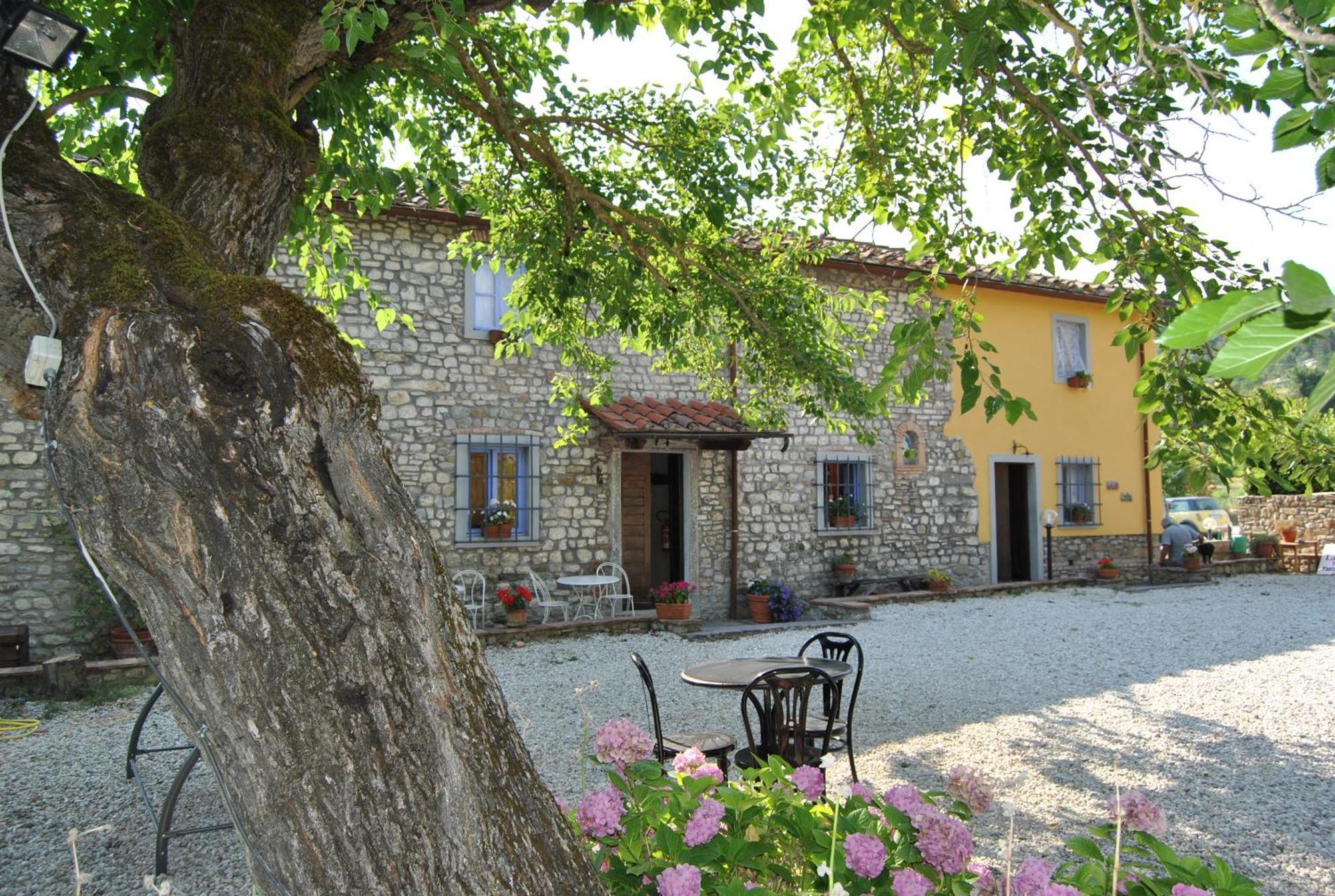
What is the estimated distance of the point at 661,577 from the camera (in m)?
11.0

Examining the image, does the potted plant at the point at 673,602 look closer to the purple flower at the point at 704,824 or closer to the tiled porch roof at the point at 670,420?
the tiled porch roof at the point at 670,420

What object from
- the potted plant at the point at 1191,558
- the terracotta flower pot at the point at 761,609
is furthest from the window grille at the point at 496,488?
the potted plant at the point at 1191,558

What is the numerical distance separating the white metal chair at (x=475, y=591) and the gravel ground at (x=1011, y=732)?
70 cm

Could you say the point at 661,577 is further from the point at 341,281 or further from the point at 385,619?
the point at 385,619

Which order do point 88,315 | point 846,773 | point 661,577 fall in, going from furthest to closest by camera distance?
point 661,577 < point 846,773 < point 88,315

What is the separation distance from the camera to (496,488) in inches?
372

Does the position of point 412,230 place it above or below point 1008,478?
above

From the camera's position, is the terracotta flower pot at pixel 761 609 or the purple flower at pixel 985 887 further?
the terracotta flower pot at pixel 761 609

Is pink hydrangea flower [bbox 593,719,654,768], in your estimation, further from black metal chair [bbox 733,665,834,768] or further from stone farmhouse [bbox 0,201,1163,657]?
stone farmhouse [bbox 0,201,1163,657]

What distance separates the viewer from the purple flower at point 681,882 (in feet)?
5.84

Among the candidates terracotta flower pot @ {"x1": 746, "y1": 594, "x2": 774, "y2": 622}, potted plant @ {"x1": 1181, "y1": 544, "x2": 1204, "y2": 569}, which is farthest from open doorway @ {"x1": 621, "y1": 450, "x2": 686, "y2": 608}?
potted plant @ {"x1": 1181, "y1": 544, "x2": 1204, "y2": 569}

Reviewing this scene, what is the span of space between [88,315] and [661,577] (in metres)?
9.52


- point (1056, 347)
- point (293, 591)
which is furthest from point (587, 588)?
point (1056, 347)

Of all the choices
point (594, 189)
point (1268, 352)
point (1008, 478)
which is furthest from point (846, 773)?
point (1008, 478)
